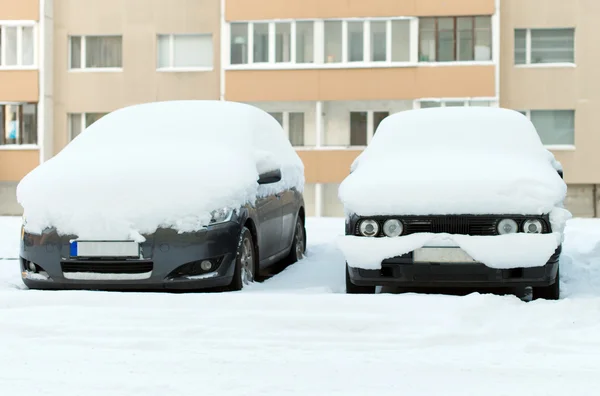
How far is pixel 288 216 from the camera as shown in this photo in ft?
32.9

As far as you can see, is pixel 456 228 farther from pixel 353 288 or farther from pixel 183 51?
pixel 183 51

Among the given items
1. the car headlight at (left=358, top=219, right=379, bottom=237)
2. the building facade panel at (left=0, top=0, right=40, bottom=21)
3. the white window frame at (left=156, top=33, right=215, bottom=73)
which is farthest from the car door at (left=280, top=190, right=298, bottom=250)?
the building facade panel at (left=0, top=0, right=40, bottom=21)

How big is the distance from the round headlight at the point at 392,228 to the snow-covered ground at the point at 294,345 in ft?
2.21

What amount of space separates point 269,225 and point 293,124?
22.6 meters

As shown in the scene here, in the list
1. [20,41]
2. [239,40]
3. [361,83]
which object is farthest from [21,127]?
[361,83]

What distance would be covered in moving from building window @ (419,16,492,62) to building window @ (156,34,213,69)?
23.4 feet

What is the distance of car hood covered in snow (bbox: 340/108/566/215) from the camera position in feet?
24.0

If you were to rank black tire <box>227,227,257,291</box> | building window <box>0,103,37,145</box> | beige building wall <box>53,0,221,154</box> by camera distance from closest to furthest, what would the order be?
1. black tire <box>227,227,257,291</box>
2. beige building wall <box>53,0,221,154</box>
3. building window <box>0,103,37,145</box>

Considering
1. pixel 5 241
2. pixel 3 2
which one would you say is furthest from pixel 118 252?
pixel 3 2

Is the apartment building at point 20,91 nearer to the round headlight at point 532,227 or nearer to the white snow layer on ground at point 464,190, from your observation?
the white snow layer on ground at point 464,190

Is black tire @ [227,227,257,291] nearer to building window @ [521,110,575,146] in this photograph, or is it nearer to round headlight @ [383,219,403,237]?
round headlight @ [383,219,403,237]

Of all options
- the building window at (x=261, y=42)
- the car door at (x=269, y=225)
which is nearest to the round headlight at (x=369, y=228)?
the car door at (x=269, y=225)

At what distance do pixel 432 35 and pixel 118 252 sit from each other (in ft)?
80.3

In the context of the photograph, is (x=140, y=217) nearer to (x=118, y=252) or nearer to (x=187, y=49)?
(x=118, y=252)
